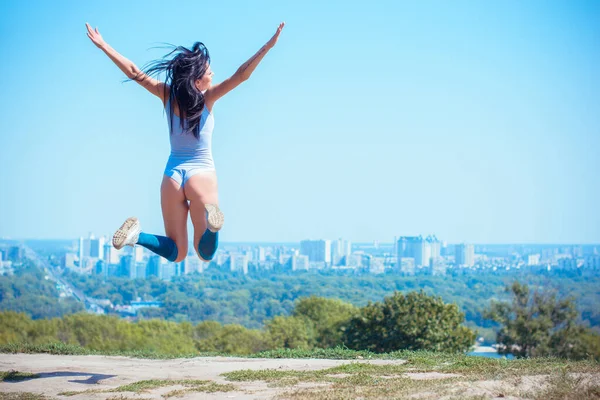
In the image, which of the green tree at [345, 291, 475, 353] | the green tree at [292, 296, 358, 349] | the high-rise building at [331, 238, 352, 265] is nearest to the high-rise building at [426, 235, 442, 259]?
the high-rise building at [331, 238, 352, 265]

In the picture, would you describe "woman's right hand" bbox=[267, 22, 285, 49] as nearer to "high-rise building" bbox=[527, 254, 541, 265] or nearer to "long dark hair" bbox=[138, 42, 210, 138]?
"long dark hair" bbox=[138, 42, 210, 138]

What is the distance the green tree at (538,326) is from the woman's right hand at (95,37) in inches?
1308

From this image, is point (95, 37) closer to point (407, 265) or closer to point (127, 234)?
point (127, 234)

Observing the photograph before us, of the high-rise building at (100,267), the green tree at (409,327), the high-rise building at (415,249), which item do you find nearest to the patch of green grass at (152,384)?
the green tree at (409,327)

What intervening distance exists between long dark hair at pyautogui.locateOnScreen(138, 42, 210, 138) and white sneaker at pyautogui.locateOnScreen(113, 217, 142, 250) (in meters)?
1.20

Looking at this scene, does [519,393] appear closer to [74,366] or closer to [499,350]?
[74,366]

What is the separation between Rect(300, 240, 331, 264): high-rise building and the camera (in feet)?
515

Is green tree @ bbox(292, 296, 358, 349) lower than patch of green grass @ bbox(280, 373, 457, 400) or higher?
lower

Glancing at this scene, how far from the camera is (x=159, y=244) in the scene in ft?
26.3

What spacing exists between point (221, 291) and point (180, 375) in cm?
10164

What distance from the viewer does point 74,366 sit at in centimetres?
1055

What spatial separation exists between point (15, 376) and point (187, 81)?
4.38 meters

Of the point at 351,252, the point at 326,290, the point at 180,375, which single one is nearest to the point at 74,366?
the point at 180,375

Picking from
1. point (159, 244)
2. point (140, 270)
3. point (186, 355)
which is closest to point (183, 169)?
point (159, 244)
